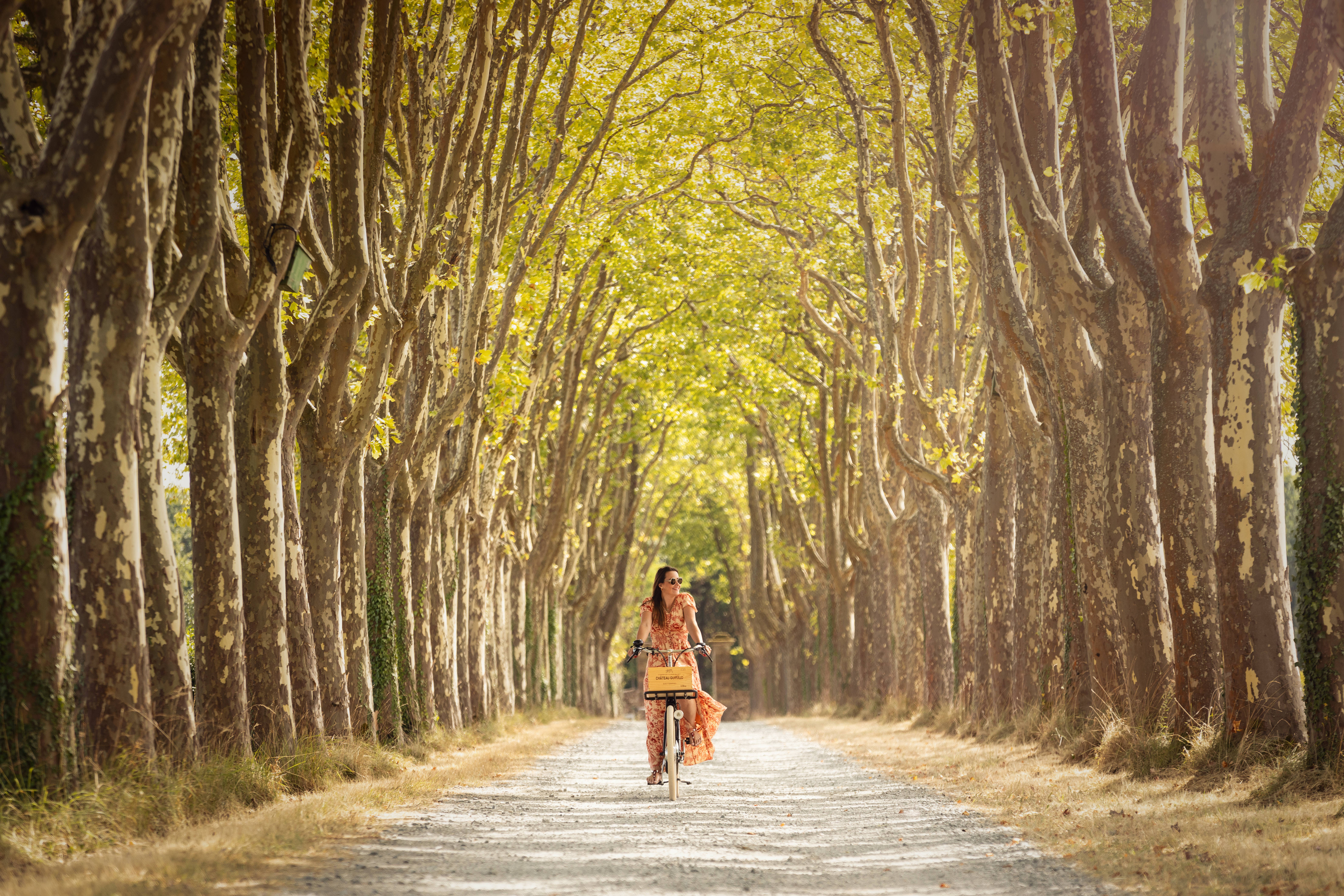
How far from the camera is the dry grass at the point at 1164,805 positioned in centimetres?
563

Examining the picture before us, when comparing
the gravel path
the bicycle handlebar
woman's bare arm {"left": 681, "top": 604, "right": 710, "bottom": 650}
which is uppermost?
woman's bare arm {"left": 681, "top": 604, "right": 710, "bottom": 650}

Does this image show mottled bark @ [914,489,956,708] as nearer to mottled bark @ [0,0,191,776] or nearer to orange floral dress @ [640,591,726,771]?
orange floral dress @ [640,591,726,771]

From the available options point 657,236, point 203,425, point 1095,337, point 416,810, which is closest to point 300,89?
point 203,425

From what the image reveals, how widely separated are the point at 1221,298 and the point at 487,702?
15.4 m

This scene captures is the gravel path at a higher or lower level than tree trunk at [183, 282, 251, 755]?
lower

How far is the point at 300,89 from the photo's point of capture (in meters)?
9.27

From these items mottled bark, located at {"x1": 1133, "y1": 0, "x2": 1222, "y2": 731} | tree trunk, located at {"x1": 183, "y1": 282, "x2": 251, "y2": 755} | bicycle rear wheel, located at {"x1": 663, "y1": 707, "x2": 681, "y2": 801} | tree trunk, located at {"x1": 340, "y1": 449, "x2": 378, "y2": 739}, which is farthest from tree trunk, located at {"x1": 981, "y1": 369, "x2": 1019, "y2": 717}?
tree trunk, located at {"x1": 183, "y1": 282, "x2": 251, "y2": 755}

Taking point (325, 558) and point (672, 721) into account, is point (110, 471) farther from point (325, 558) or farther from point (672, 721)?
point (672, 721)

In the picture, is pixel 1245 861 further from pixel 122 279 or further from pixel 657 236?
pixel 657 236

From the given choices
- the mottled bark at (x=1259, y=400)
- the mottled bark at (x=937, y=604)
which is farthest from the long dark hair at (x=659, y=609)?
the mottled bark at (x=937, y=604)

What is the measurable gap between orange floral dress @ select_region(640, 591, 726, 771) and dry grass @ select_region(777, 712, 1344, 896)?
2.10 meters

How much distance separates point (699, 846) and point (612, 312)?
17409 mm

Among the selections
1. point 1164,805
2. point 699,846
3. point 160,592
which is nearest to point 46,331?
point 160,592

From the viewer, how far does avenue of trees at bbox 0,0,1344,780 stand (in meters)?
6.91
